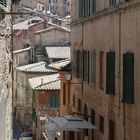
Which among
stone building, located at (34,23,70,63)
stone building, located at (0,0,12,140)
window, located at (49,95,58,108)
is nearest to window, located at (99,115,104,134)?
stone building, located at (0,0,12,140)

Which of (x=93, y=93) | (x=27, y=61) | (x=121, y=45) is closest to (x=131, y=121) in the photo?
(x=121, y=45)

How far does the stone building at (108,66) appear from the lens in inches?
634

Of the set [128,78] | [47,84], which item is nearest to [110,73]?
[128,78]

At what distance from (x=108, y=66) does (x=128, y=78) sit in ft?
10.0

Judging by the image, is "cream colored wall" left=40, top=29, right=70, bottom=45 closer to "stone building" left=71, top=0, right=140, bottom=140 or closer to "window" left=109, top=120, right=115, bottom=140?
"stone building" left=71, top=0, right=140, bottom=140

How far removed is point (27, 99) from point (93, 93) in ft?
106

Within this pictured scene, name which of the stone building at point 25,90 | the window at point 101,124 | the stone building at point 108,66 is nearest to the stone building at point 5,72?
the stone building at point 108,66

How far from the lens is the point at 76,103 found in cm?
2812

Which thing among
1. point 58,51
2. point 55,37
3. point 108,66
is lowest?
point 58,51

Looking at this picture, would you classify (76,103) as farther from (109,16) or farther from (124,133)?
(124,133)

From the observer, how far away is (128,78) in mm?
16234

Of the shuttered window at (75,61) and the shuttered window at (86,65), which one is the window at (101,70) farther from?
the shuttered window at (75,61)

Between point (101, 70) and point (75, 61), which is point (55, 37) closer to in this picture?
point (75, 61)

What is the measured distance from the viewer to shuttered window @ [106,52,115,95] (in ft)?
61.0
